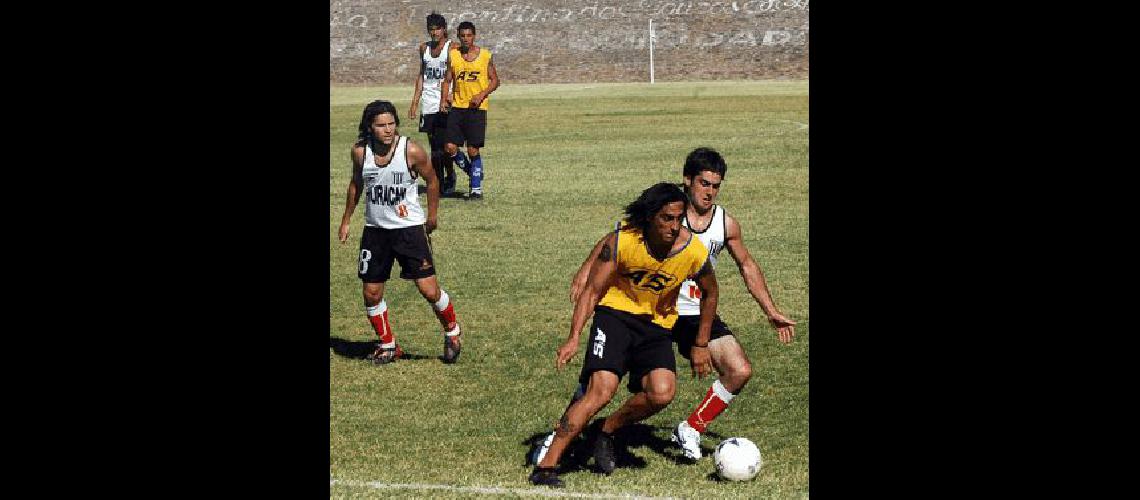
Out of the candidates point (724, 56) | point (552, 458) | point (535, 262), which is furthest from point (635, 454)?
point (724, 56)

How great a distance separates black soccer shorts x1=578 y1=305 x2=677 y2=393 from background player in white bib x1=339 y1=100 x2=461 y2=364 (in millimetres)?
3448

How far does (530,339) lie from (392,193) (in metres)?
2.05

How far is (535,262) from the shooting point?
56.0 feet

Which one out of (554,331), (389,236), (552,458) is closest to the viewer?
(552,458)

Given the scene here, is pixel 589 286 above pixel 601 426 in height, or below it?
above

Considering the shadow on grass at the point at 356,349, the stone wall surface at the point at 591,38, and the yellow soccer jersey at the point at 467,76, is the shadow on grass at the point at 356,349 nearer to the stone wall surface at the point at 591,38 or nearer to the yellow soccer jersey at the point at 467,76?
the yellow soccer jersey at the point at 467,76

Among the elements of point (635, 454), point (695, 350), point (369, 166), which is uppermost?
point (369, 166)

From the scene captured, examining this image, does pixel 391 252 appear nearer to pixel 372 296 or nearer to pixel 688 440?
pixel 372 296

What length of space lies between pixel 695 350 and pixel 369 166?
160 inches

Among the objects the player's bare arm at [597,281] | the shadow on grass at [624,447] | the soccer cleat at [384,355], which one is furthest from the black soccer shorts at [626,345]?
the soccer cleat at [384,355]

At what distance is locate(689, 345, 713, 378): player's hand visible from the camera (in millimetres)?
9375

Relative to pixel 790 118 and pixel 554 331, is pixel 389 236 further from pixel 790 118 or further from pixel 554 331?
pixel 790 118

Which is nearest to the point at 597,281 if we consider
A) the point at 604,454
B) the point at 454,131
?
the point at 604,454

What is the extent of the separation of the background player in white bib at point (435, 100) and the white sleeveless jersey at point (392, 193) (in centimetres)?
950
